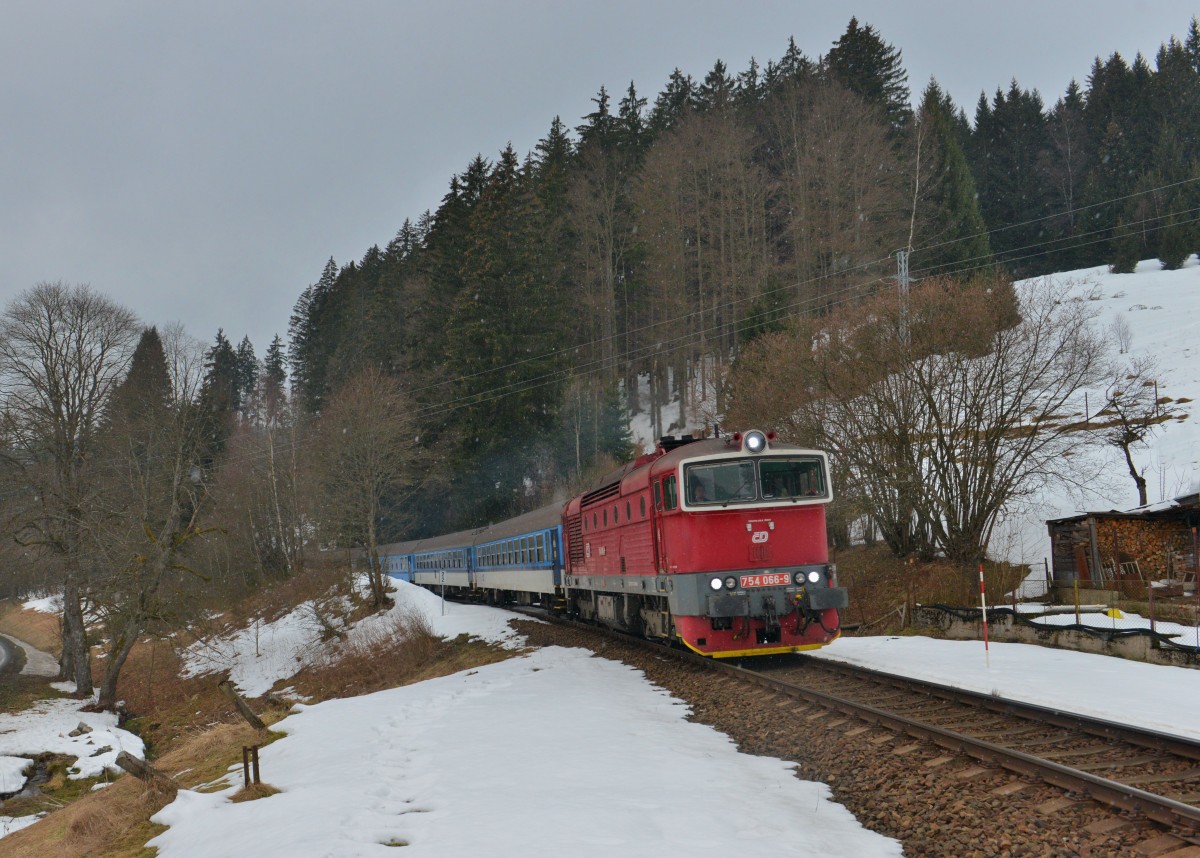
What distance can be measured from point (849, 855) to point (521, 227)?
4517 centimetres

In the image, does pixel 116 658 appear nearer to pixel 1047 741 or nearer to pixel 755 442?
pixel 755 442

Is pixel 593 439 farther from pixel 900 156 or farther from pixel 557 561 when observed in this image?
pixel 900 156

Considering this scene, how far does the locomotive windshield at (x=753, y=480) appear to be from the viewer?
13203 mm

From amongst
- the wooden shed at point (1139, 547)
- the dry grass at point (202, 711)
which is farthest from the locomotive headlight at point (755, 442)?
the wooden shed at point (1139, 547)

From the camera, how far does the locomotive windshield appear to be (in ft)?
43.3

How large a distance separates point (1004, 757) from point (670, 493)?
22.6 feet

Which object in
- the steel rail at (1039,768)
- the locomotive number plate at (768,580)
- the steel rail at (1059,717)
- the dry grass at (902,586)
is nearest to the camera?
the steel rail at (1039,768)

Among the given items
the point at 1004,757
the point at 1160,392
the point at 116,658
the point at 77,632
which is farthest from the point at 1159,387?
the point at 77,632

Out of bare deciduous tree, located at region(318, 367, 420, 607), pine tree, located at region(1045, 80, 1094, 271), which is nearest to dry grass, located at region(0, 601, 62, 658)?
bare deciduous tree, located at region(318, 367, 420, 607)

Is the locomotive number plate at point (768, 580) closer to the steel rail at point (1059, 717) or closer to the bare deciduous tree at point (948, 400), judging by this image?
the steel rail at point (1059, 717)

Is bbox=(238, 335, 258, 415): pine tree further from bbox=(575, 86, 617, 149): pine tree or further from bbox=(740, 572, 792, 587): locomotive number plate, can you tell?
bbox=(740, 572, 792, 587): locomotive number plate

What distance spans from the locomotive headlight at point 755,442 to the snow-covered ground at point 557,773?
12.0ft

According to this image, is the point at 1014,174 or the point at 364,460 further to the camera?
the point at 1014,174

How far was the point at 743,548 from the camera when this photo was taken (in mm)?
13102
